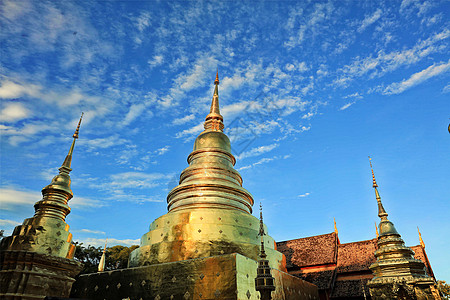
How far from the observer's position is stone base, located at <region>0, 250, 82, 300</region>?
7.28 meters

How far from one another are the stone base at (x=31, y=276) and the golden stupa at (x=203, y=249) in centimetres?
138

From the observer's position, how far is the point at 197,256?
9.09 m

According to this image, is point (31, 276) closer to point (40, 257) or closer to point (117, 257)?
point (40, 257)

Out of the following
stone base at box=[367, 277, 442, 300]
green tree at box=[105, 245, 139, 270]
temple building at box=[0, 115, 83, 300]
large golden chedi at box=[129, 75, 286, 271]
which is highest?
green tree at box=[105, 245, 139, 270]

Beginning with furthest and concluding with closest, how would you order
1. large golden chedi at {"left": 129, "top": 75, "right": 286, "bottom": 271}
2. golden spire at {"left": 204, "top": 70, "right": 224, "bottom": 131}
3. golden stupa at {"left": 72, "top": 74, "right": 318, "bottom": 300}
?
golden spire at {"left": 204, "top": 70, "right": 224, "bottom": 131} < large golden chedi at {"left": 129, "top": 75, "right": 286, "bottom": 271} < golden stupa at {"left": 72, "top": 74, "right": 318, "bottom": 300}

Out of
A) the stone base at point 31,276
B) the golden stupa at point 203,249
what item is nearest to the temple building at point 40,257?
the stone base at point 31,276

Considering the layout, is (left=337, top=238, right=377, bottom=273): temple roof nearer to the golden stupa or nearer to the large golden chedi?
Answer: the golden stupa

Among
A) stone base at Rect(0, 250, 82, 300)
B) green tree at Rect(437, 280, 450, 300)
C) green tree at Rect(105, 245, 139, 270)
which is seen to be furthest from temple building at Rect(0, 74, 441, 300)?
green tree at Rect(105, 245, 139, 270)

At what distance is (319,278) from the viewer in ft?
47.8

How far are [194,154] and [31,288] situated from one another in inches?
296

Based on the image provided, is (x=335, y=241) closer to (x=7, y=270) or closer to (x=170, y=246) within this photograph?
(x=170, y=246)

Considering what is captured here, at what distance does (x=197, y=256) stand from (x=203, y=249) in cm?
27

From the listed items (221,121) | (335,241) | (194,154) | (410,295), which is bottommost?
(410,295)

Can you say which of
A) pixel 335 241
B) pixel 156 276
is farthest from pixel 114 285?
pixel 335 241
